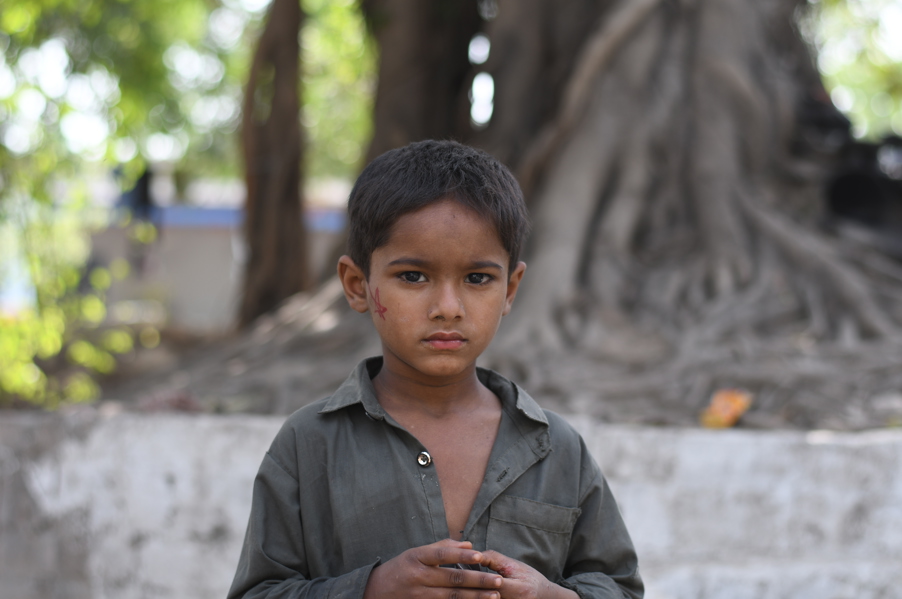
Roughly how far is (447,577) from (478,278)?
0.49m

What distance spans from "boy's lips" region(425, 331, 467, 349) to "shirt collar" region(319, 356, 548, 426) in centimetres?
16

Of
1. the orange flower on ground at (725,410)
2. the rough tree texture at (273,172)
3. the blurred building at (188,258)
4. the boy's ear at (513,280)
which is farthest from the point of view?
the blurred building at (188,258)

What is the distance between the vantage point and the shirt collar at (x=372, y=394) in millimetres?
1531

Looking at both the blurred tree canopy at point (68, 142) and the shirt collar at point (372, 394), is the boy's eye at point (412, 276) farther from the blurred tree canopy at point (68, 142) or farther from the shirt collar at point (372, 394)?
the blurred tree canopy at point (68, 142)

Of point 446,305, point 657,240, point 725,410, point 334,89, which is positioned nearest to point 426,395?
point 446,305

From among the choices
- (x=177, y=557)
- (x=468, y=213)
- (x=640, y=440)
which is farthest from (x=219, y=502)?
(x=468, y=213)

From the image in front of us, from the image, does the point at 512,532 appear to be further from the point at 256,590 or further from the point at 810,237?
the point at 810,237

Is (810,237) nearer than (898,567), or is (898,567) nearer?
(898,567)

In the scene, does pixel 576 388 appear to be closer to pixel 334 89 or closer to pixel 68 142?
pixel 68 142

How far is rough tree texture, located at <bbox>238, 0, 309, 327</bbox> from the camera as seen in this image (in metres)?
6.48

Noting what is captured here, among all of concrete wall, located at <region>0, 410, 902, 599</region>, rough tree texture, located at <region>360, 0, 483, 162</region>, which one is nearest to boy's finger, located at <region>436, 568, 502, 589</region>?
concrete wall, located at <region>0, 410, 902, 599</region>

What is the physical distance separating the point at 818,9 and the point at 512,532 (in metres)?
6.87

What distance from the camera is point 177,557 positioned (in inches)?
124

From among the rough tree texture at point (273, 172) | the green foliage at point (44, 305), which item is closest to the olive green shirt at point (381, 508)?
the green foliage at point (44, 305)
